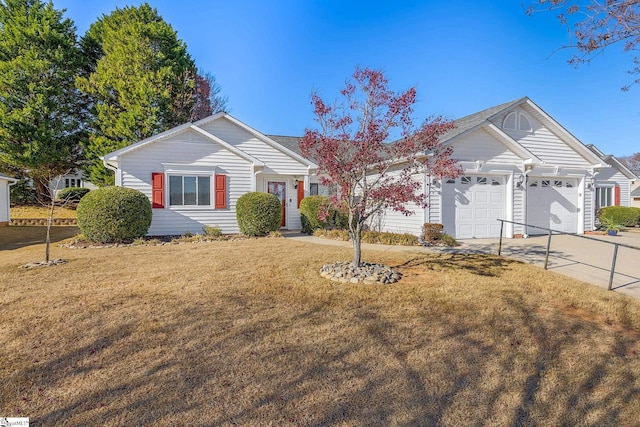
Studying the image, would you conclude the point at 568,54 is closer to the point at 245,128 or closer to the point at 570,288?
the point at 570,288

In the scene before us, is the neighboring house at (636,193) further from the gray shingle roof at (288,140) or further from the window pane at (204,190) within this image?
the window pane at (204,190)

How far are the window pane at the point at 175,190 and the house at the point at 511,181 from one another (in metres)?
7.58

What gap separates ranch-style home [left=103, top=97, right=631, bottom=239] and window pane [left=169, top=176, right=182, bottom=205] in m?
0.03

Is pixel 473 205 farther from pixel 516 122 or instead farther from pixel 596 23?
pixel 596 23

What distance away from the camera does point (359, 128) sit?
619cm

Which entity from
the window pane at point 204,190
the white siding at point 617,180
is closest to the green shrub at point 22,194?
the window pane at point 204,190

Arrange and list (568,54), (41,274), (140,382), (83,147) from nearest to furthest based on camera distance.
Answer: (140,382)
(568,54)
(41,274)
(83,147)

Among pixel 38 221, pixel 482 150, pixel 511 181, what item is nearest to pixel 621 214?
pixel 511 181

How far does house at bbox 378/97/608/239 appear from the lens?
38.1ft

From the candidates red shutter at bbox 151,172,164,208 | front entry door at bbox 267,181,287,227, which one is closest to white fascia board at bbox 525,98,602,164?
front entry door at bbox 267,181,287,227

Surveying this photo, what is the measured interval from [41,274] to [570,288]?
9.46 metres

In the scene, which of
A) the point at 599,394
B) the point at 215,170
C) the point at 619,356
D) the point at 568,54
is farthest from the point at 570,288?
the point at 215,170

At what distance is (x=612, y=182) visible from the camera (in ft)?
58.3

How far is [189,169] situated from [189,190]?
0.74 metres
